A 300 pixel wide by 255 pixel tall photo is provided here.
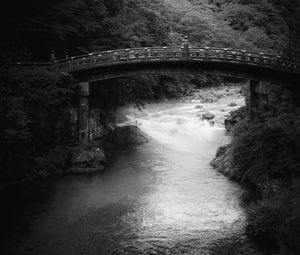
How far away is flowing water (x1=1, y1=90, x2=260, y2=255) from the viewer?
76.5 ft

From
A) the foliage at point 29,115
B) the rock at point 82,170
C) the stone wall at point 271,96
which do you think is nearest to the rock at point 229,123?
the stone wall at point 271,96

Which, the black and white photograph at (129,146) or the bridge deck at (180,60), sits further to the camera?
the bridge deck at (180,60)

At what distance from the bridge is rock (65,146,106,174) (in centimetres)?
194

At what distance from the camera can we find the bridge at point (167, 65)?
39.1 meters

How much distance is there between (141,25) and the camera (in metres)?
60.0

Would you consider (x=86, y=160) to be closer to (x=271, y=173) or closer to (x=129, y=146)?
(x=129, y=146)

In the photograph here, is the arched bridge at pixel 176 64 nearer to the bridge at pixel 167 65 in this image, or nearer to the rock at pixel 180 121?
the bridge at pixel 167 65

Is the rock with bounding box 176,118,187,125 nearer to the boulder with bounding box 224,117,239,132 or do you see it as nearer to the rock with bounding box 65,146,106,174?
the boulder with bounding box 224,117,239,132

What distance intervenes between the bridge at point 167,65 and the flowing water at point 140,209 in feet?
24.4

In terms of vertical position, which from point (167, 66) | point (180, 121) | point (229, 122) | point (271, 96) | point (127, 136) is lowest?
point (127, 136)

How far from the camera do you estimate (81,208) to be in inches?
1128

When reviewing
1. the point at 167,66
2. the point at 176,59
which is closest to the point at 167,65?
the point at 167,66

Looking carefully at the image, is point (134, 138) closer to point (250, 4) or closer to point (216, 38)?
point (216, 38)

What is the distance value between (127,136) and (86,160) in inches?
415
